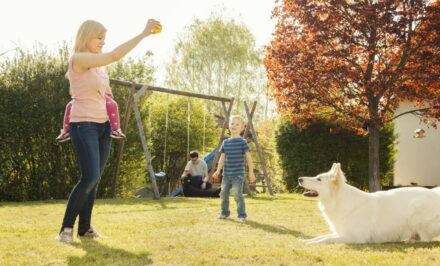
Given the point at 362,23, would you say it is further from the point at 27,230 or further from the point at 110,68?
the point at 27,230

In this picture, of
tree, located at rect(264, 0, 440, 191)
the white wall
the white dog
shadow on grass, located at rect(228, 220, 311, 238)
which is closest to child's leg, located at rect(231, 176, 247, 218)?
shadow on grass, located at rect(228, 220, 311, 238)

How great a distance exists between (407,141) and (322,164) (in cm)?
441

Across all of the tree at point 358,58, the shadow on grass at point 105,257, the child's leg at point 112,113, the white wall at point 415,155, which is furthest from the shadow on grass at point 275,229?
the white wall at point 415,155

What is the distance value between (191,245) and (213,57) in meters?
29.4

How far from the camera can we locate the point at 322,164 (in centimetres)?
1517

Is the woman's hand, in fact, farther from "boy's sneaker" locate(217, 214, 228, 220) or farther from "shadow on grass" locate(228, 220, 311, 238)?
"boy's sneaker" locate(217, 214, 228, 220)

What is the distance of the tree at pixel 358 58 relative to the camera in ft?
38.3

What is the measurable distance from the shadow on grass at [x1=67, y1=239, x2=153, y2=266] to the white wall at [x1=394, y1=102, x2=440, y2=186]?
43.4 ft

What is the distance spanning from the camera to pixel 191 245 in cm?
475

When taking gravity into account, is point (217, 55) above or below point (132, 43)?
above

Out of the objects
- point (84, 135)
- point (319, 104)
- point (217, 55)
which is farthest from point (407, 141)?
point (217, 55)

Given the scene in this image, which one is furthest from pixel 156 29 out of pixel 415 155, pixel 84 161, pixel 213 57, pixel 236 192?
pixel 213 57

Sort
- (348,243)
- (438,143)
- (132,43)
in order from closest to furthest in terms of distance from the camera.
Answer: (132,43) < (348,243) < (438,143)

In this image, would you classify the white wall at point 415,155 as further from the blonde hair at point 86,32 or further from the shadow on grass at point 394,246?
the blonde hair at point 86,32
